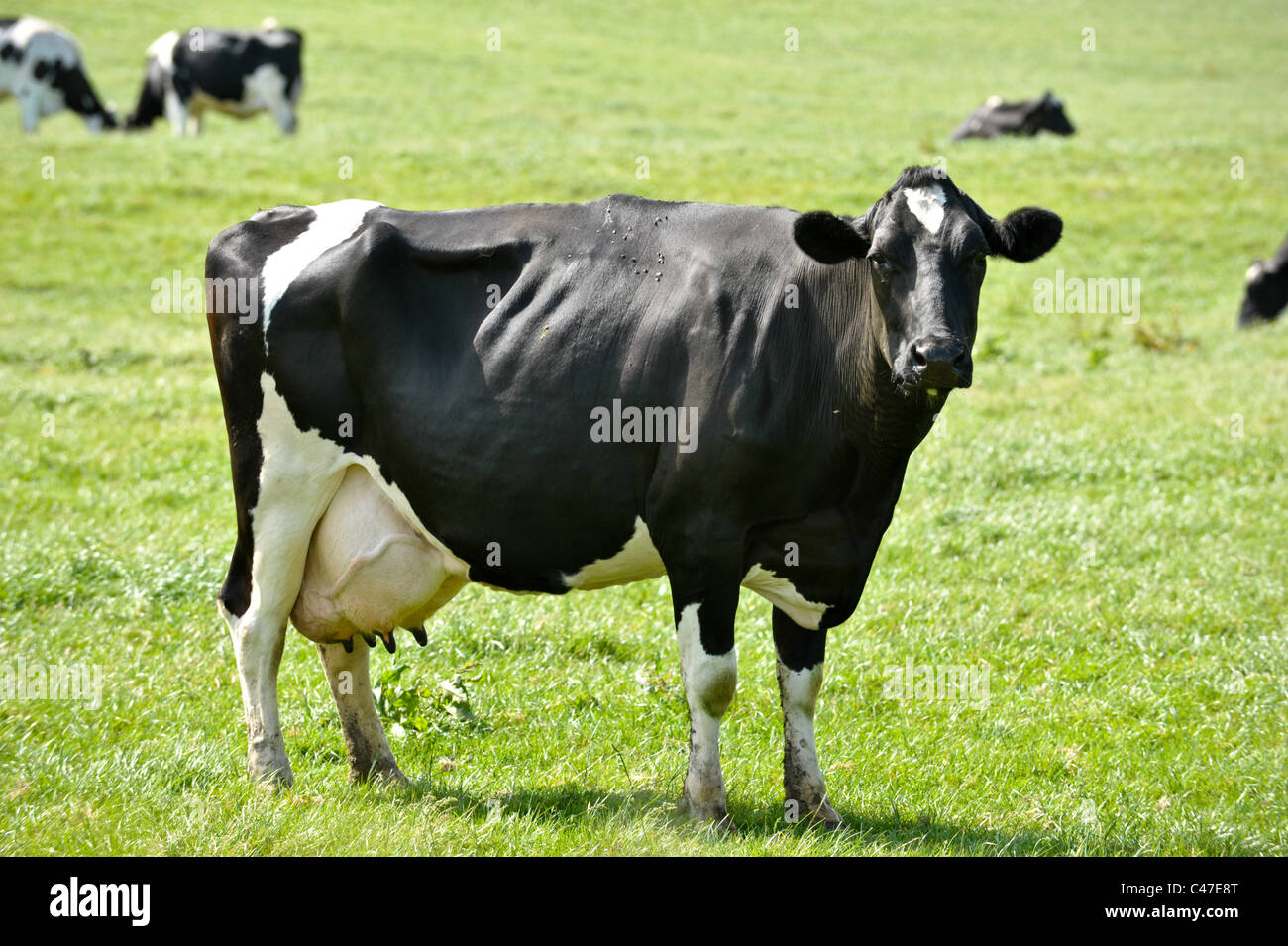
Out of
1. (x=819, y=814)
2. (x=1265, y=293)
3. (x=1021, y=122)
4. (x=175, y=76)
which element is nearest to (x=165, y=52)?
(x=175, y=76)

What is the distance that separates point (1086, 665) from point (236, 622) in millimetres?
4705

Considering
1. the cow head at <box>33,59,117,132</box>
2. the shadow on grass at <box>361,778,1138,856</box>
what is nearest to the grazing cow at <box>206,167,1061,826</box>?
the shadow on grass at <box>361,778,1138,856</box>

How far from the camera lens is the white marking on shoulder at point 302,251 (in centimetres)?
640

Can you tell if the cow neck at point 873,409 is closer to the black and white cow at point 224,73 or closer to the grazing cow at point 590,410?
the grazing cow at point 590,410

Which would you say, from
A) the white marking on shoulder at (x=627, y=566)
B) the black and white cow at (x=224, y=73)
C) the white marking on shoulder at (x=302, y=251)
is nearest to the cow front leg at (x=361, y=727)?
the white marking on shoulder at (x=627, y=566)

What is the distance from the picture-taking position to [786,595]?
19.7 feet

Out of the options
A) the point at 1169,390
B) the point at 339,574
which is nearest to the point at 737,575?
the point at 339,574

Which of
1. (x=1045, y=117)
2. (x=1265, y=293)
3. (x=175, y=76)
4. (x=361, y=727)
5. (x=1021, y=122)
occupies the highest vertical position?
(x=175, y=76)

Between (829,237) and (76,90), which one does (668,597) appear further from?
(76,90)

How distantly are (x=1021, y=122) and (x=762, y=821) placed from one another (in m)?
31.2

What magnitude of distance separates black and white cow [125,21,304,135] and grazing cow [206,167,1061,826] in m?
28.0

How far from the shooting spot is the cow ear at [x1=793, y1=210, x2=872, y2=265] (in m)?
5.52

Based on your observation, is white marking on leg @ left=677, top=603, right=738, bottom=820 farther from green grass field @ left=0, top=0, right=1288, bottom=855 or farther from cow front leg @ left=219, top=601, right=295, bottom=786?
cow front leg @ left=219, top=601, right=295, bottom=786
